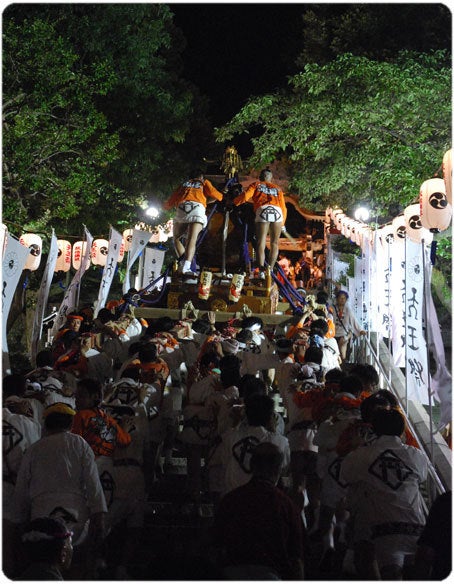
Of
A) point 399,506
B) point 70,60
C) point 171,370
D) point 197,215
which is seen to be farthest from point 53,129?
point 399,506

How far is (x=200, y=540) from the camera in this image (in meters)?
6.62

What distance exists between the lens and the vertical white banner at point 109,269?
13.4 meters

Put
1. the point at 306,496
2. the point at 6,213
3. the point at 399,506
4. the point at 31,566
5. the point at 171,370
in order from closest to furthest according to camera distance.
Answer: the point at 31,566 → the point at 399,506 → the point at 306,496 → the point at 171,370 → the point at 6,213

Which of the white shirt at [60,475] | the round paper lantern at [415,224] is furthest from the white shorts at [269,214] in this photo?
the white shirt at [60,475]

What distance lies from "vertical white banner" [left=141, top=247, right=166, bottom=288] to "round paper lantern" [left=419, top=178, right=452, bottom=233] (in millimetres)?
8616

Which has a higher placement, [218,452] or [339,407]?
[339,407]

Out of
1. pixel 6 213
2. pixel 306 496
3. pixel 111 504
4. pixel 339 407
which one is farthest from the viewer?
pixel 6 213

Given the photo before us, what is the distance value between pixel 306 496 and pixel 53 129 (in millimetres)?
10648

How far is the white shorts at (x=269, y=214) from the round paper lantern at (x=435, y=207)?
5.38m

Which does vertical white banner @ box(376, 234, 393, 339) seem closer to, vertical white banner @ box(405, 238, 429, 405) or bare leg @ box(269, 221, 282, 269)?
vertical white banner @ box(405, 238, 429, 405)

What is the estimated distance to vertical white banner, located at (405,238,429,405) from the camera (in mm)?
8008

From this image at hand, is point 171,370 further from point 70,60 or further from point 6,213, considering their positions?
point 70,60

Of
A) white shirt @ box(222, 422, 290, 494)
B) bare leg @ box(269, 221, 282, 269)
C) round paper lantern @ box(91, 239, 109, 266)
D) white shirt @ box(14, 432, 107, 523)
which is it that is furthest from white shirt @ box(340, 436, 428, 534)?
round paper lantern @ box(91, 239, 109, 266)

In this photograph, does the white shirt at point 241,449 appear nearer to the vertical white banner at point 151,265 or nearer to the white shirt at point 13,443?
the white shirt at point 13,443
